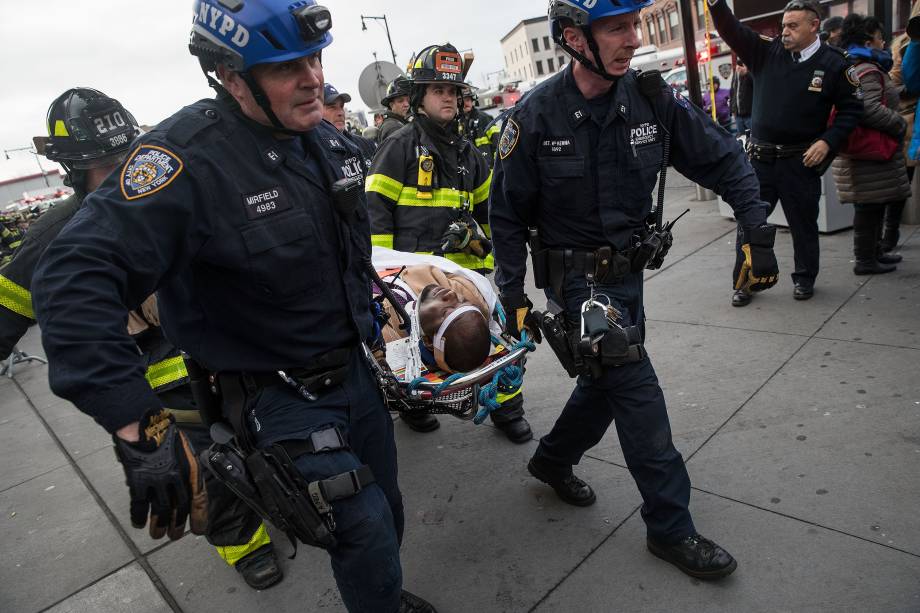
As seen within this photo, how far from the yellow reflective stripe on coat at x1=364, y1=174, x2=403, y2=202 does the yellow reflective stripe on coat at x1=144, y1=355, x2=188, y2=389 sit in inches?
58.7

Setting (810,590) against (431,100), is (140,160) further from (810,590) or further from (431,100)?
(810,590)

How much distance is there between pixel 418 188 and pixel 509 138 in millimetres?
1152

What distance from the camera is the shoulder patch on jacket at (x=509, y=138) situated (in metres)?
2.56

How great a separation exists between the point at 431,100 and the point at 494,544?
2442 millimetres

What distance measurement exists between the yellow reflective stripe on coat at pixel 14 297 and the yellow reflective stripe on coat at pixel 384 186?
184 cm

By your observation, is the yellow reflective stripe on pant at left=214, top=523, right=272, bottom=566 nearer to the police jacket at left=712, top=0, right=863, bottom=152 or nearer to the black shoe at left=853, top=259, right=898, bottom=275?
the police jacket at left=712, top=0, right=863, bottom=152

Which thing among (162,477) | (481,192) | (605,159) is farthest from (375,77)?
(162,477)

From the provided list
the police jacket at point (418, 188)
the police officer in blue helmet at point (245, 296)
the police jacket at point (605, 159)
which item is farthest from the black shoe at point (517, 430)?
the police officer in blue helmet at point (245, 296)

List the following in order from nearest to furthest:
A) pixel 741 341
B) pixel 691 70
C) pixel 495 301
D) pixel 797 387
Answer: pixel 495 301, pixel 797 387, pixel 741 341, pixel 691 70

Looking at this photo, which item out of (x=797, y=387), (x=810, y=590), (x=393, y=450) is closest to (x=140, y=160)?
(x=393, y=450)

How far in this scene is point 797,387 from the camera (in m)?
3.53

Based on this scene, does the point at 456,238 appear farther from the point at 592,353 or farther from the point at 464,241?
the point at 592,353

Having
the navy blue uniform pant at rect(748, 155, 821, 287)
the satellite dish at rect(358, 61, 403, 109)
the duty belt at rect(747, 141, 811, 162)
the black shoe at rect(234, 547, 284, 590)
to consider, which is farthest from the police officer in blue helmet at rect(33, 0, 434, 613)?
the satellite dish at rect(358, 61, 403, 109)

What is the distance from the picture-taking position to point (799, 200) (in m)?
4.62
